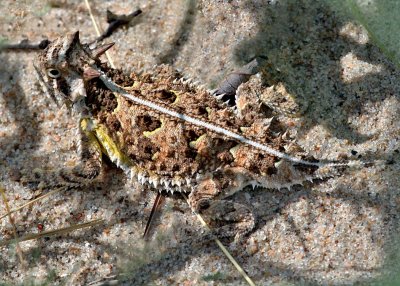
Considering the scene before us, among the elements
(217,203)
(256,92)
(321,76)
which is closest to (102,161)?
(217,203)

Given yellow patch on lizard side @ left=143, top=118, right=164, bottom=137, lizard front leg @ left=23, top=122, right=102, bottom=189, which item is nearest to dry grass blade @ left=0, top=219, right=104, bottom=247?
lizard front leg @ left=23, top=122, right=102, bottom=189

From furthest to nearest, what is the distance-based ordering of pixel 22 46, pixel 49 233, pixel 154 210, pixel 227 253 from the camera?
pixel 22 46 → pixel 154 210 → pixel 49 233 → pixel 227 253

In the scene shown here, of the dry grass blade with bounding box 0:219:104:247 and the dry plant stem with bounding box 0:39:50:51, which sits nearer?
the dry grass blade with bounding box 0:219:104:247

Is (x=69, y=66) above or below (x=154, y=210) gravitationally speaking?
above

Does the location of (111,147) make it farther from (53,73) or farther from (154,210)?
(53,73)

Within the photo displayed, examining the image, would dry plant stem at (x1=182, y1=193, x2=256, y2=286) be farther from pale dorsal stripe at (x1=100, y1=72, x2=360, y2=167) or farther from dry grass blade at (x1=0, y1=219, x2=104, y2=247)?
dry grass blade at (x1=0, y1=219, x2=104, y2=247)

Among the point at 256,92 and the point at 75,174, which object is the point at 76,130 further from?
the point at 256,92

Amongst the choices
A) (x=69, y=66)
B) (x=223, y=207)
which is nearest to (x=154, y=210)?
(x=223, y=207)
